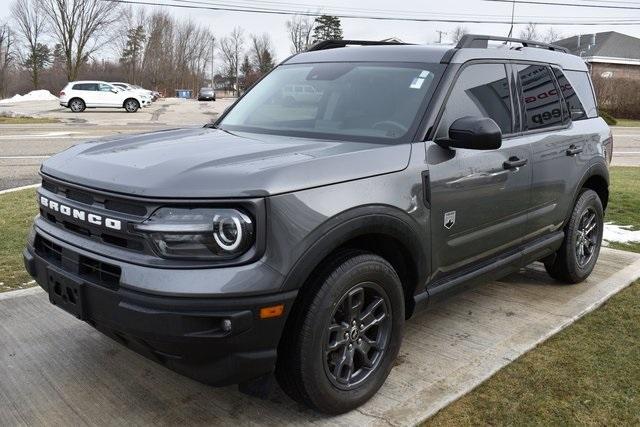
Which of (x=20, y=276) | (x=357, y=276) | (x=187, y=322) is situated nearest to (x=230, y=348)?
(x=187, y=322)

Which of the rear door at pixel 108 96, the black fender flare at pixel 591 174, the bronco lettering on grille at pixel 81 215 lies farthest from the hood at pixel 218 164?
the rear door at pixel 108 96

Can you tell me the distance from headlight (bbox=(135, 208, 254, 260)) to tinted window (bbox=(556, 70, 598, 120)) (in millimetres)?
3242

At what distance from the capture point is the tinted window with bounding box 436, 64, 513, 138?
135 inches

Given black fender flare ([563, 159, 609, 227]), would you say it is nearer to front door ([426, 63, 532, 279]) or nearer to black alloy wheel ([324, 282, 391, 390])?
front door ([426, 63, 532, 279])

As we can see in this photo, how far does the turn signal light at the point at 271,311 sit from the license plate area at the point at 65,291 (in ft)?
2.73

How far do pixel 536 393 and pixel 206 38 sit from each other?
324 feet

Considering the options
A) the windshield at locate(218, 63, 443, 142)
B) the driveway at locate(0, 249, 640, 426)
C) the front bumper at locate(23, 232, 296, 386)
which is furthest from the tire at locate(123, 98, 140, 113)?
the front bumper at locate(23, 232, 296, 386)

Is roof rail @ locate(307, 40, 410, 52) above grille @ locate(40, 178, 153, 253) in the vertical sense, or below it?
above

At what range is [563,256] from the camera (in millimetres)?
4715

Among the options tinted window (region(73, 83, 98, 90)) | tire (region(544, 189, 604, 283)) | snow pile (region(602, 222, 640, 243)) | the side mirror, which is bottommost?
snow pile (region(602, 222, 640, 243))

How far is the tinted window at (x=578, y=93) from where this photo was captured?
15.2ft

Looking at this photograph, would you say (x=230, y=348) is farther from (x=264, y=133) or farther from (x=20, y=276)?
(x=20, y=276)

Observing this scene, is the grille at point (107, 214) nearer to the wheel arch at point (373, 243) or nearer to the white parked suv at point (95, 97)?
the wheel arch at point (373, 243)

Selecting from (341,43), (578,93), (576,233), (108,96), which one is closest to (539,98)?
(578,93)
